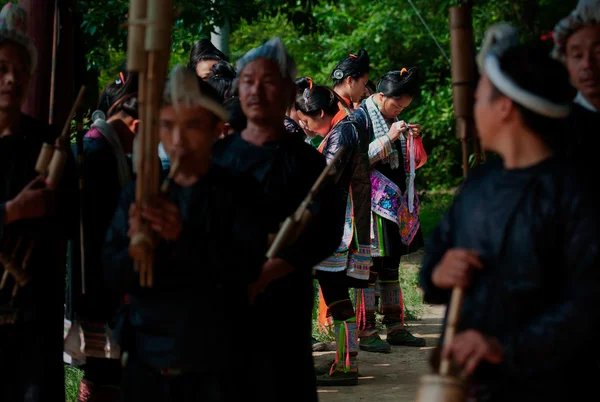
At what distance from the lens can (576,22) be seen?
4438 mm

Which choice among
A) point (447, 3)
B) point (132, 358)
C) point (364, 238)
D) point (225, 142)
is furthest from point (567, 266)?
point (447, 3)

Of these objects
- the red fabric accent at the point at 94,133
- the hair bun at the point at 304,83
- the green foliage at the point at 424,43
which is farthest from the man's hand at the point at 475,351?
the green foliage at the point at 424,43

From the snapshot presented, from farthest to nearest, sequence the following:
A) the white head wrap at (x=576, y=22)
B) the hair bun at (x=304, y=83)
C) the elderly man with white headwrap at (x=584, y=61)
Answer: the hair bun at (x=304, y=83), the white head wrap at (x=576, y=22), the elderly man with white headwrap at (x=584, y=61)

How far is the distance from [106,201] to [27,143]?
495mm

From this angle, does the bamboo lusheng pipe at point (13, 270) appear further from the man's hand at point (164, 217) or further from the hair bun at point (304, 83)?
the hair bun at point (304, 83)

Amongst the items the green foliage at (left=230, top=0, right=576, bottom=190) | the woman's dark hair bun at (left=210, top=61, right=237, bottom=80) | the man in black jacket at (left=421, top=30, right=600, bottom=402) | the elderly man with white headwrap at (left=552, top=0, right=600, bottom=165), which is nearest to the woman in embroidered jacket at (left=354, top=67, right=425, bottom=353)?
the woman's dark hair bun at (left=210, top=61, right=237, bottom=80)

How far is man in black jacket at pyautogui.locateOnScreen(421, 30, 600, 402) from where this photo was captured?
2.85 metres

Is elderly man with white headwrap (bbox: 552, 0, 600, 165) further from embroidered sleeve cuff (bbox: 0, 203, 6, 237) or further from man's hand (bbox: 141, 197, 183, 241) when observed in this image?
embroidered sleeve cuff (bbox: 0, 203, 6, 237)

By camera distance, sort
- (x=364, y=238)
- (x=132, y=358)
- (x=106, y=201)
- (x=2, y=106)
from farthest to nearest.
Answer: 1. (x=364, y=238)
2. (x=106, y=201)
3. (x=2, y=106)
4. (x=132, y=358)

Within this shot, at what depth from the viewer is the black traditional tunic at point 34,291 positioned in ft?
13.4

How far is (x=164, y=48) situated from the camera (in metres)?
3.22

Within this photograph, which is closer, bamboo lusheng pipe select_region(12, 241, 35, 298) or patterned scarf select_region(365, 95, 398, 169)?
bamboo lusheng pipe select_region(12, 241, 35, 298)

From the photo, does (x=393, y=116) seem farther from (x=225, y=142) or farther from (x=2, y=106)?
(x=2, y=106)

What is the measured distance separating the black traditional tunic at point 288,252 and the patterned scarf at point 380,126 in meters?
3.61
